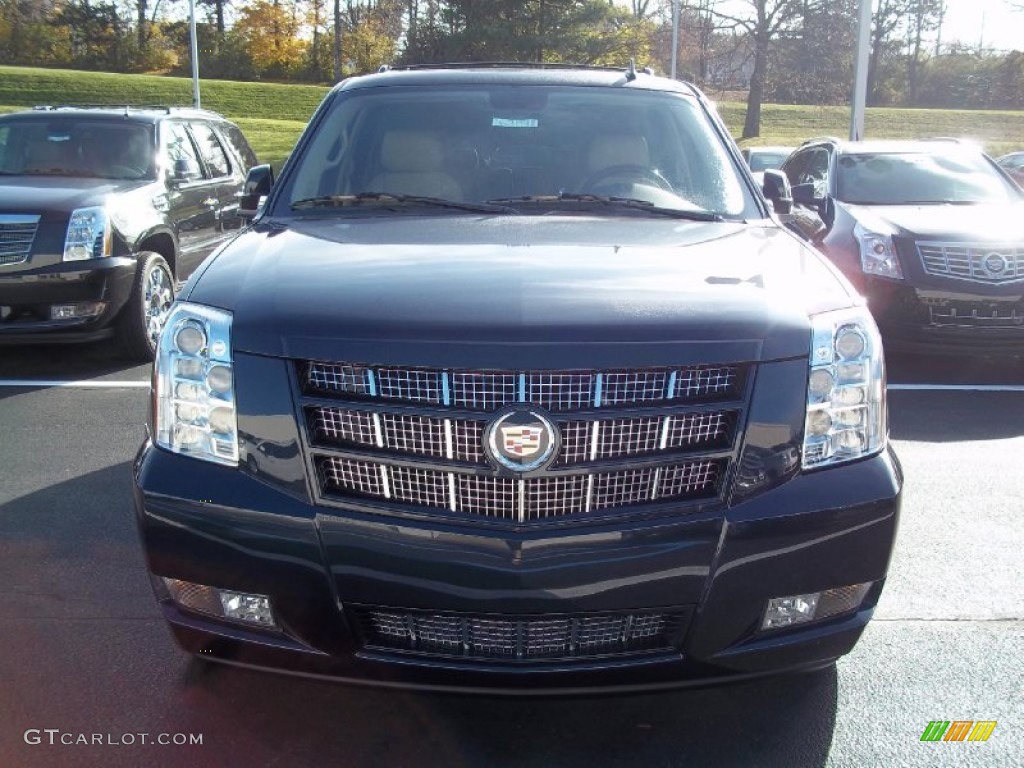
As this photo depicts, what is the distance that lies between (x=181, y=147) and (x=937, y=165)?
6.52 m

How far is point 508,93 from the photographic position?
438cm

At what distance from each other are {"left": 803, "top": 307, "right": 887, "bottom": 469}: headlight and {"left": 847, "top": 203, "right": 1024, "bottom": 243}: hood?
5.04m

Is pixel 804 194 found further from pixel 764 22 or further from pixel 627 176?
pixel 764 22

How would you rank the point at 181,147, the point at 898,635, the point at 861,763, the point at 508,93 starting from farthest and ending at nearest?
the point at 181,147, the point at 508,93, the point at 898,635, the point at 861,763

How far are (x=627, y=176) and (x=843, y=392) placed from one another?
1.66 metres

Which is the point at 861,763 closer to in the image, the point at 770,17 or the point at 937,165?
the point at 937,165

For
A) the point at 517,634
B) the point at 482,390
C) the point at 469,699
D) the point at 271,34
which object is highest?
the point at 271,34

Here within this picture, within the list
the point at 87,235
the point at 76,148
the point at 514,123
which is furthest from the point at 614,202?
the point at 76,148

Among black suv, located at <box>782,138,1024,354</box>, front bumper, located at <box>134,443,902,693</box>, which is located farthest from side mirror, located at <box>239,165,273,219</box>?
black suv, located at <box>782,138,1024,354</box>

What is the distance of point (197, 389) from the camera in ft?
8.91

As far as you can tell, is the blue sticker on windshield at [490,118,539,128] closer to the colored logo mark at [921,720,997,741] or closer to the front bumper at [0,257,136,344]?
the colored logo mark at [921,720,997,741]

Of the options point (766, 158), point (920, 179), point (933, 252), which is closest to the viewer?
point (933, 252)

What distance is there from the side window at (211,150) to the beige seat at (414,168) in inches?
222

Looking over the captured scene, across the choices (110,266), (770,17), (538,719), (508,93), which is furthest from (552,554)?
(770,17)
